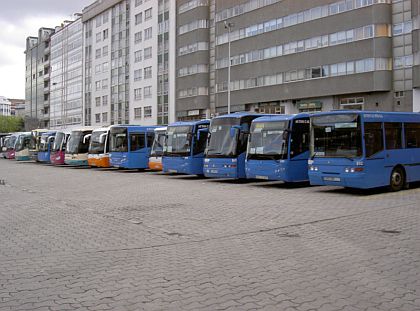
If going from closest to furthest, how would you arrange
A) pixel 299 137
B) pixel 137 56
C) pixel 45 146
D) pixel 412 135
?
pixel 412 135
pixel 299 137
pixel 45 146
pixel 137 56

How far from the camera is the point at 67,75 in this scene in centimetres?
10769

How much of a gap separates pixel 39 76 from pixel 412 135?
119860 mm

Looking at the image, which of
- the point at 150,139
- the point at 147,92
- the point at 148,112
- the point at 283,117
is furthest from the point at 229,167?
the point at 147,92

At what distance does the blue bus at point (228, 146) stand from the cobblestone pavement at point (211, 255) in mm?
6580

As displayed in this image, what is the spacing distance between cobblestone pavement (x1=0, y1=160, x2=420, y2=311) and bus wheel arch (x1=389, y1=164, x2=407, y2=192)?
2.40 meters

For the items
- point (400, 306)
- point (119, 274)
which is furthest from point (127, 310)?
point (400, 306)

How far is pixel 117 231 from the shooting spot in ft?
32.1

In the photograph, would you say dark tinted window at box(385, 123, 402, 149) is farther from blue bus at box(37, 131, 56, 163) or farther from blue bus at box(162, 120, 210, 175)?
blue bus at box(37, 131, 56, 163)

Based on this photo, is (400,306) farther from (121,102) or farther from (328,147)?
(121,102)

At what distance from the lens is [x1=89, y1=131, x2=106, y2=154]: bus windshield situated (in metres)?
32.7

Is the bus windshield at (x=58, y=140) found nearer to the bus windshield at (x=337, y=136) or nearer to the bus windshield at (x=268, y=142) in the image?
the bus windshield at (x=268, y=142)

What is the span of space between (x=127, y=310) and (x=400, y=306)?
9.05 ft

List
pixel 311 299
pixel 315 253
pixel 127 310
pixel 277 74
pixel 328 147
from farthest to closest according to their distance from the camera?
pixel 277 74 < pixel 328 147 < pixel 315 253 < pixel 311 299 < pixel 127 310

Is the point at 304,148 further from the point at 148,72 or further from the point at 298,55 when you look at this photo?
the point at 148,72
